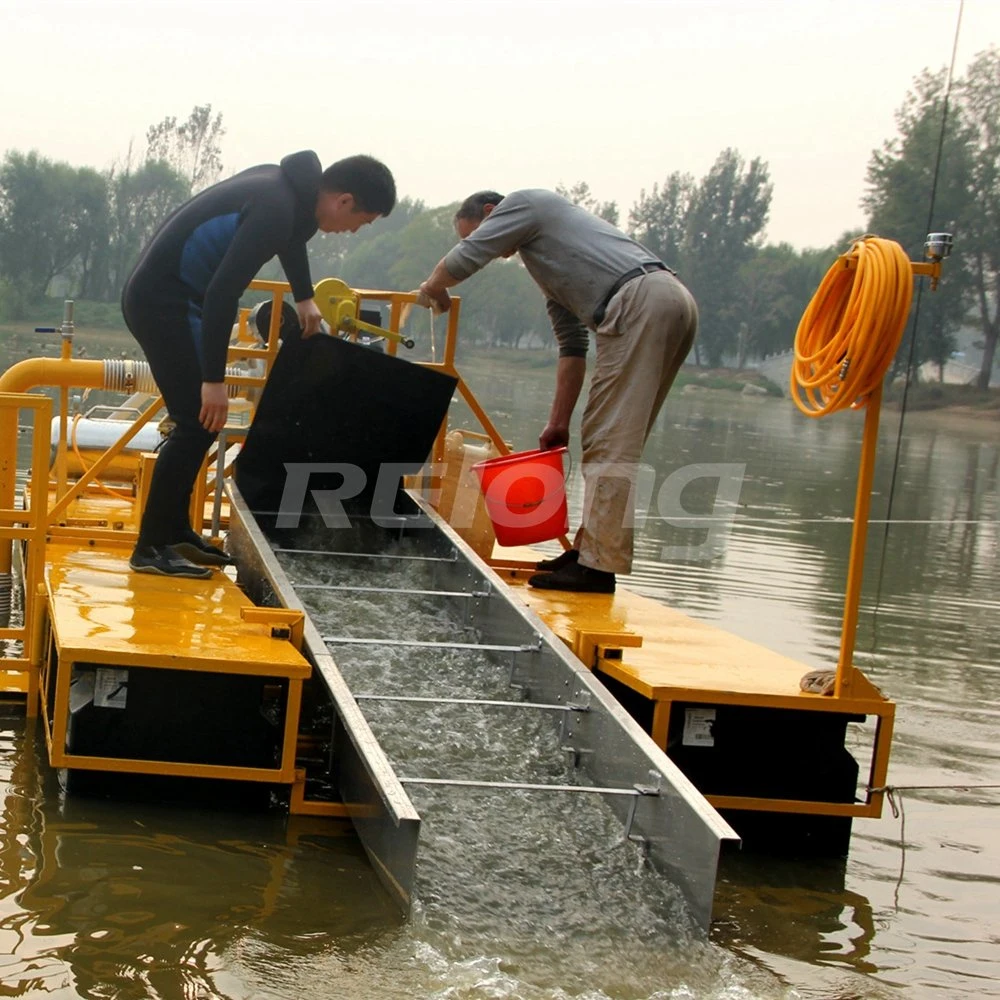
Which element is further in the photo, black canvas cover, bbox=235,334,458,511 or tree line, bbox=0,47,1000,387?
tree line, bbox=0,47,1000,387

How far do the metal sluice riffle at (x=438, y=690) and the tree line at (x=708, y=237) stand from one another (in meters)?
32.6

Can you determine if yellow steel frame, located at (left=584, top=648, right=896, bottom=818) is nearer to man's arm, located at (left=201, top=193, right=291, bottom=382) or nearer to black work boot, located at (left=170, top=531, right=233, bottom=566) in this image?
black work boot, located at (left=170, top=531, right=233, bottom=566)

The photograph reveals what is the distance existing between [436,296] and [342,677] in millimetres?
2106

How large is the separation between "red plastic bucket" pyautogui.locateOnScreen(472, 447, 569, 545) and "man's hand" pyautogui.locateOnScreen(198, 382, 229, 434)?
1.25 meters

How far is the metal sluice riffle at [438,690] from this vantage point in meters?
3.75

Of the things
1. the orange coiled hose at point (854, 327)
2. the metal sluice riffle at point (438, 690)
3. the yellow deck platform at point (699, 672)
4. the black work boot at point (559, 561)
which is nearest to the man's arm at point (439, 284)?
the metal sluice riffle at point (438, 690)

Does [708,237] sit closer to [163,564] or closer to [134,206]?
[134,206]

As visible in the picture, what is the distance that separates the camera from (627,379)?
18.1 ft

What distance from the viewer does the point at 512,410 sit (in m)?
33.7

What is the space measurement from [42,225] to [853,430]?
4477 cm

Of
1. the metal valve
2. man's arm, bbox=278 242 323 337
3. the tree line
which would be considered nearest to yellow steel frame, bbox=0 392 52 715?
man's arm, bbox=278 242 323 337

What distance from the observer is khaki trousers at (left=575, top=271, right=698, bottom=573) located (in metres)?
5.49

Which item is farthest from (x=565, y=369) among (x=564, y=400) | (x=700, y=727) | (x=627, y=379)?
(x=700, y=727)

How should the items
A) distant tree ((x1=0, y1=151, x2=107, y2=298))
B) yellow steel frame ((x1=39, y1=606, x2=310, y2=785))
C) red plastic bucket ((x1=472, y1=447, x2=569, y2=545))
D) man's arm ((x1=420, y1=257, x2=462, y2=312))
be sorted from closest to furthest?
yellow steel frame ((x1=39, y1=606, x2=310, y2=785)) → man's arm ((x1=420, y1=257, x2=462, y2=312)) → red plastic bucket ((x1=472, y1=447, x2=569, y2=545)) → distant tree ((x1=0, y1=151, x2=107, y2=298))
